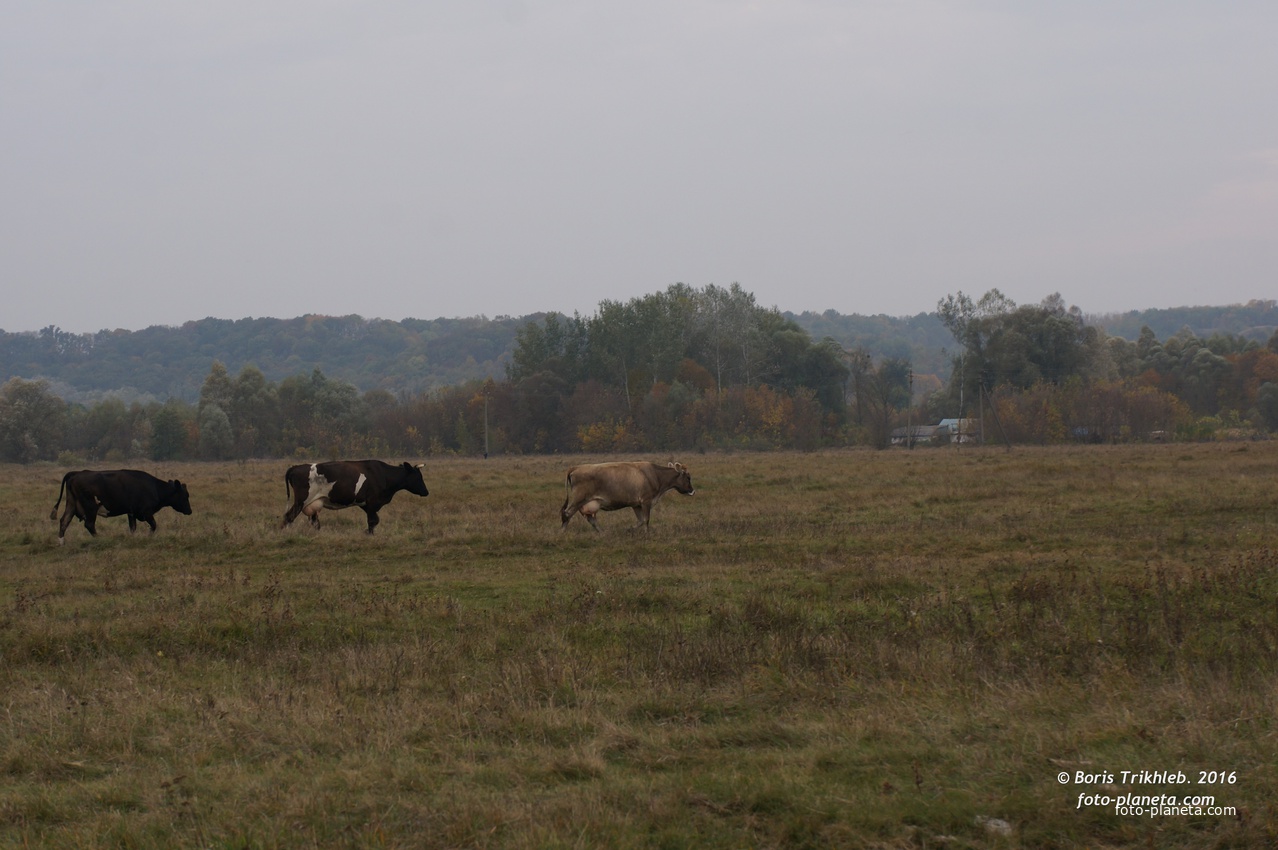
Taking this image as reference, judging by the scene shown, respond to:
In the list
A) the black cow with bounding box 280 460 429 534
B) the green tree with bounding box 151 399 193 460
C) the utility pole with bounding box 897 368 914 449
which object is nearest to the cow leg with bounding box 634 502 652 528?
the black cow with bounding box 280 460 429 534

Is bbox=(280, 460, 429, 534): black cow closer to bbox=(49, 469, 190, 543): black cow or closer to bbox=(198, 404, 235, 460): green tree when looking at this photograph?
bbox=(49, 469, 190, 543): black cow

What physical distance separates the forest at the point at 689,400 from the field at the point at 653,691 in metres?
58.7

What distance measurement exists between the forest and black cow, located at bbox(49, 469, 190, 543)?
53.4 meters

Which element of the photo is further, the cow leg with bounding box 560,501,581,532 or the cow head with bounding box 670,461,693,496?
the cow head with bounding box 670,461,693,496

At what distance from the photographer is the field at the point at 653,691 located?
537cm

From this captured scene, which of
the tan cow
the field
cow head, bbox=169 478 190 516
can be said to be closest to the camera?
the field

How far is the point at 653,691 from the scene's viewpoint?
791 cm

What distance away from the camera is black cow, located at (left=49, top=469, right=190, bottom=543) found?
19.2 m

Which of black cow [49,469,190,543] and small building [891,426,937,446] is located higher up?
black cow [49,469,190,543]

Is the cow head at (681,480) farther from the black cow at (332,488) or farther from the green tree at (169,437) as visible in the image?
the green tree at (169,437)

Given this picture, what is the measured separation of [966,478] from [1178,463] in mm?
9826

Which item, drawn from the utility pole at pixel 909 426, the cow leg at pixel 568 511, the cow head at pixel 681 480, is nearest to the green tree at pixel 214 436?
the utility pole at pixel 909 426

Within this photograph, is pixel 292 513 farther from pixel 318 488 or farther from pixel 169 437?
pixel 169 437

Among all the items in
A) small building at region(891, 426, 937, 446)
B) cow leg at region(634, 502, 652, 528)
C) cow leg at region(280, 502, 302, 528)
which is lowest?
small building at region(891, 426, 937, 446)
